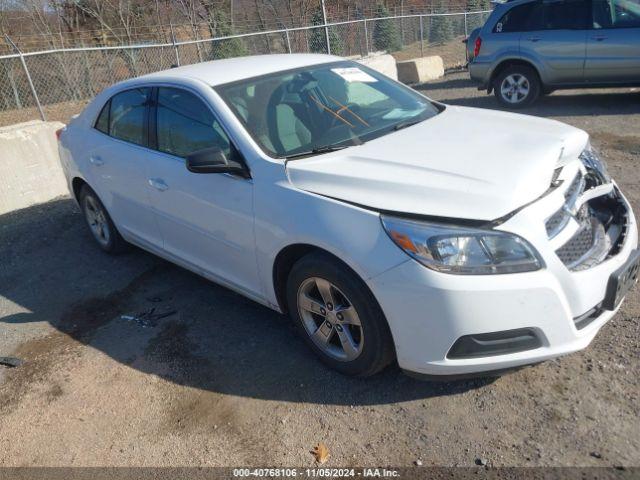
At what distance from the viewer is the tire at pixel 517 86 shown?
32.0 feet

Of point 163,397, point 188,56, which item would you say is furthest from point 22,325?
point 188,56

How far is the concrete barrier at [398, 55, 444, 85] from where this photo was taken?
14547mm

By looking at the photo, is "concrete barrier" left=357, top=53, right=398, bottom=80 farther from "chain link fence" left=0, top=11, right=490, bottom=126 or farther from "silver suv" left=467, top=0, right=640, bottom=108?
"silver suv" left=467, top=0, right=640, bottom=108

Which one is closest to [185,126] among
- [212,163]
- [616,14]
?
[212,163]

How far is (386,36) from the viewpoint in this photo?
18.9m

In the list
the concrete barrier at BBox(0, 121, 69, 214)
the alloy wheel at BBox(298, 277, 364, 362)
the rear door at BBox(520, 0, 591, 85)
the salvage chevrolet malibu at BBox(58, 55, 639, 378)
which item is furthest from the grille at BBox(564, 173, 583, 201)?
the rear door at BBox(520, 0, 591, 85)

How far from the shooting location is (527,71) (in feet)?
32.0

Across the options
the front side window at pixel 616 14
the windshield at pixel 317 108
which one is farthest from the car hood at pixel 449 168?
the front side window at pixel 616 14

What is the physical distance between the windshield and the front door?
223 millimetres

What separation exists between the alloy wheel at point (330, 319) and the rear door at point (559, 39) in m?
7.88

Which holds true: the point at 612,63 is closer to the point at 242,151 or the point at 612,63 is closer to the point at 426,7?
the point at 242,151

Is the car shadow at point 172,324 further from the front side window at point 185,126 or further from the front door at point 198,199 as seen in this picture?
the front side window at point 185,126

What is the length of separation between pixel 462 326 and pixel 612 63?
8.06 metres

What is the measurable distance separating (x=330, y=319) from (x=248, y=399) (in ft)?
2.16
